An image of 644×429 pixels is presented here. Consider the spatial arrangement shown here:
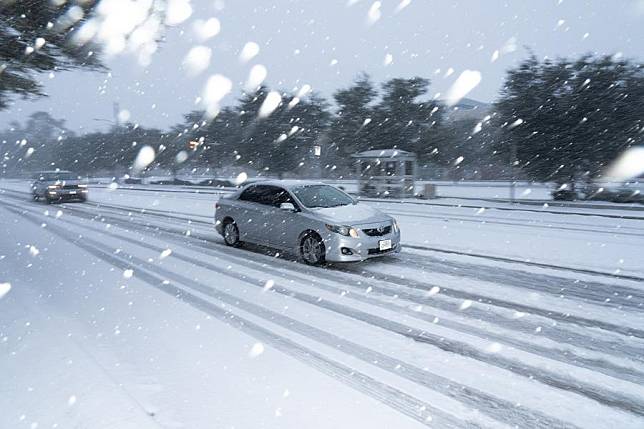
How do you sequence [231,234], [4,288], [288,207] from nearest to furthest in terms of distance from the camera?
1. [4,288]
2. [288,207]
3. [231,234]

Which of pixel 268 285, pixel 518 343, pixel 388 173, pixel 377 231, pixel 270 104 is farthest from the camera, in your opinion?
pixel 270 104

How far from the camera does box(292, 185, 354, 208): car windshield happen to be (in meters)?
9.33

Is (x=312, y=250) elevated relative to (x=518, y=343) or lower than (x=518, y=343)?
elevated

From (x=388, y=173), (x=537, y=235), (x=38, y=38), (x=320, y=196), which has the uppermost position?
(x=38, y=38)

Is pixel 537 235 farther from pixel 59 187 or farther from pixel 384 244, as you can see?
pixel 59 187

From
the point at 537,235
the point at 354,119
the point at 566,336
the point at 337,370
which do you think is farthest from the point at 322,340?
the point at 354,119

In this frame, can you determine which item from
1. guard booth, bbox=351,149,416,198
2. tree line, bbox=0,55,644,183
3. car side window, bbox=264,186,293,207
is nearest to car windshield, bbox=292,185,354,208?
car side window, bbox=264,186,293,207

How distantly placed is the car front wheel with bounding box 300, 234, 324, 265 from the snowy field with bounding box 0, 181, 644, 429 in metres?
0.25

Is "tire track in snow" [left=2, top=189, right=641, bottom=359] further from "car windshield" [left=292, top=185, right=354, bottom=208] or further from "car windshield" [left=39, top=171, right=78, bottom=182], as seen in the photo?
"car windshield" [left=39, top=171, right=78, bottom=182]

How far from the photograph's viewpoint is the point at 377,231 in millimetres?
8508

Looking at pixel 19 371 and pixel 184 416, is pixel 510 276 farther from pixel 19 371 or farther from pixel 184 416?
pixel 19 371

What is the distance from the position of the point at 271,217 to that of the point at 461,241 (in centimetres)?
476

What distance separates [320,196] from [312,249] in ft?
4.90

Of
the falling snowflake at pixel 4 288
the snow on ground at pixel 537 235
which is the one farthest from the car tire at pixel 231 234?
the falling snowflake at pixel 4 288
